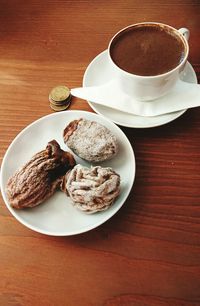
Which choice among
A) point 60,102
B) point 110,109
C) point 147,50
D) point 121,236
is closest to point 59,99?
point 60,102

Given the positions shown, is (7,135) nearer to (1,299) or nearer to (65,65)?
(65,65)

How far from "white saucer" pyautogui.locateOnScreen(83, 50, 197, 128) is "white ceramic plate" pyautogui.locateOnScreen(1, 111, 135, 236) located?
38mm

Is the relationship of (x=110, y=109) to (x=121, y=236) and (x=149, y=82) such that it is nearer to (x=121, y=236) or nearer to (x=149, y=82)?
(x=149, y=82)

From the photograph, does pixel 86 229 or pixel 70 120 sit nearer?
pixel 86 229

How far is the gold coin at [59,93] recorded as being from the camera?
85cm

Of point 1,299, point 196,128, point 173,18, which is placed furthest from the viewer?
point 173,18

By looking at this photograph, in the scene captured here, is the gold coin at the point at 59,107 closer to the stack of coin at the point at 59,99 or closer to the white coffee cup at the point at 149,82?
the stack of coin at the point at 59,99

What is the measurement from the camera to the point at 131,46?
80 centimetres

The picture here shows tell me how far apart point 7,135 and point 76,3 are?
0.56 m

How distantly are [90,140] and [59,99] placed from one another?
7.9 inches

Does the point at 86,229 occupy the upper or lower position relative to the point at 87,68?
lower

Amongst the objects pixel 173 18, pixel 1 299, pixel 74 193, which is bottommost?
pixel 1 299

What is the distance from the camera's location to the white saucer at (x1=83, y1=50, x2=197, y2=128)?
2.49ft

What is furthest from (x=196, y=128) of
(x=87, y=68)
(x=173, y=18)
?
(x=173, y=18)
